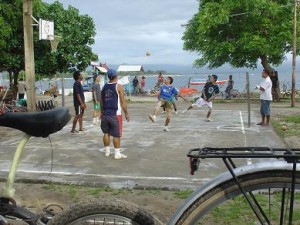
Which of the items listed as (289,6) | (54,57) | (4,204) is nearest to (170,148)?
(4,204)

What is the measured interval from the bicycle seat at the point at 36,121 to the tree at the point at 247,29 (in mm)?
21959

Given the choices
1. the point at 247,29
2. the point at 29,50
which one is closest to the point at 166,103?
the point at 29,50

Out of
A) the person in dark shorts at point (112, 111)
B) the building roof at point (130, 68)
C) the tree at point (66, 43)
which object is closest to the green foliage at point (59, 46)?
the tree at point (66, 43)

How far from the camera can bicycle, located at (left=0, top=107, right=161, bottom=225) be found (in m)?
2.70

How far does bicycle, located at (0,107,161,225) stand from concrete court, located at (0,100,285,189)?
390 cm

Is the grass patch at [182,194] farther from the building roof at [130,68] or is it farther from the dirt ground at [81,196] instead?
the building roof at [130,68]

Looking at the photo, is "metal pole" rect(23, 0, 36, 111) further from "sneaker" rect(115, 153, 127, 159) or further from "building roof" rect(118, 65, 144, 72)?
"building roof" rect(118, 65, 144, 72)

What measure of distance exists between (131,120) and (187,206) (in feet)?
44.6

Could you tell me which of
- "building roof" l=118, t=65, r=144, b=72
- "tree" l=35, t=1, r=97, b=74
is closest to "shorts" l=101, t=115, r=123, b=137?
"tree" l=35, t=1, r=97, b=74

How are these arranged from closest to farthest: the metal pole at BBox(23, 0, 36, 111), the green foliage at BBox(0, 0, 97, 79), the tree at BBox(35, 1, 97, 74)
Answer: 1. the metal pole at BBox(23, 0, 36, 111)
2. the green foliage at BBox(0, 0, 97, 79)
3. the tree at BBox(35, 1, 97, 74)

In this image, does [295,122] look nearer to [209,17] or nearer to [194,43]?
[209,17]

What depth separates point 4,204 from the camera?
9.32 feet

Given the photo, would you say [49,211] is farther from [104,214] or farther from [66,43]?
[66,43]

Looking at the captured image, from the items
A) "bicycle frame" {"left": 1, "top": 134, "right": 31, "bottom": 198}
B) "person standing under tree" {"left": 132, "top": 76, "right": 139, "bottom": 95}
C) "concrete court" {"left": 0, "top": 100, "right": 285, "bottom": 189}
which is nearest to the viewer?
"bicycle frame" {"left": 1, "top": 134, "right": 31, "bottom": 198}
